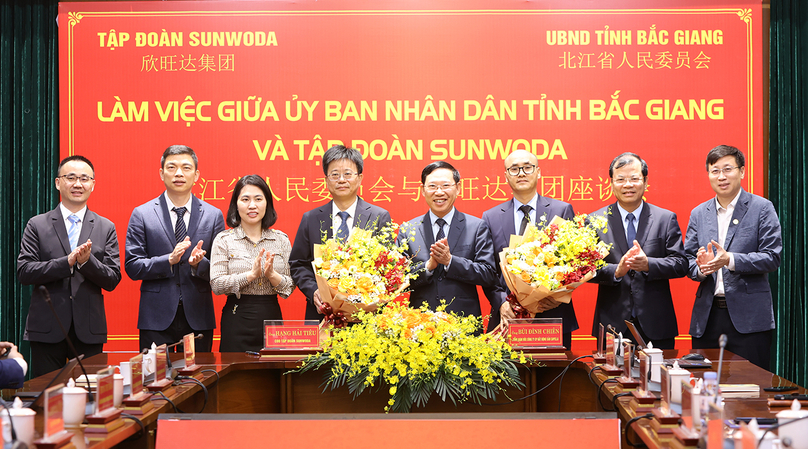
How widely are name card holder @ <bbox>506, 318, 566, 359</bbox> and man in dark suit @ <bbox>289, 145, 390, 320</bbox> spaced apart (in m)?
1.06

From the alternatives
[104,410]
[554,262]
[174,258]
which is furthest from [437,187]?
[104,410]

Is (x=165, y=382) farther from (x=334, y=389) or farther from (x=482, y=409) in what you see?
(x=482, y=409)

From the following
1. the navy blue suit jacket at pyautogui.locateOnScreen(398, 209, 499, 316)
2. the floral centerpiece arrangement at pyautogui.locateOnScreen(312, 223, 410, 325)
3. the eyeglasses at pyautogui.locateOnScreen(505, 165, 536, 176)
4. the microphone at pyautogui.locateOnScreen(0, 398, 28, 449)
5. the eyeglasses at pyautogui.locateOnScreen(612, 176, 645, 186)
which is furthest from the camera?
the eyeglasses at pyautogui.locateOnScreen(505, 165, 536, 176)

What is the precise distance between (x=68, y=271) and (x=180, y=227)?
66 centimetres

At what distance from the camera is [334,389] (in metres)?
2.70

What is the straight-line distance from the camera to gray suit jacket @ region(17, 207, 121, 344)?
3549mm

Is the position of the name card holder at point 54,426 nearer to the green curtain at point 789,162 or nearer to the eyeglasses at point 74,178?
the eyeglasses at point 74,178

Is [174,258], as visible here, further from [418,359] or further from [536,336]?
[536,336]

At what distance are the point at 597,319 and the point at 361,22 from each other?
8.70 feet

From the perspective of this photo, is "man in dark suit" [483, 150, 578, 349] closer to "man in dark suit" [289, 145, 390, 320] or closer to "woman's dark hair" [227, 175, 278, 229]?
"man in dark suit" [289, 145, 390, 320]

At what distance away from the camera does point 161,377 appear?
Result: 2.37 metres

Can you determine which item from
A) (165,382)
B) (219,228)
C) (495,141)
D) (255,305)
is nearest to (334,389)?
(165,382)

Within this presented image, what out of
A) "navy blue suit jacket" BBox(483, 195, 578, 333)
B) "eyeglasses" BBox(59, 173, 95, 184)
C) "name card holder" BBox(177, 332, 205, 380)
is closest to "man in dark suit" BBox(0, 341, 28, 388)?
"name card holder" BBox(177, 332, 205, 380)

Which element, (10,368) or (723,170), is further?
(723,170)
